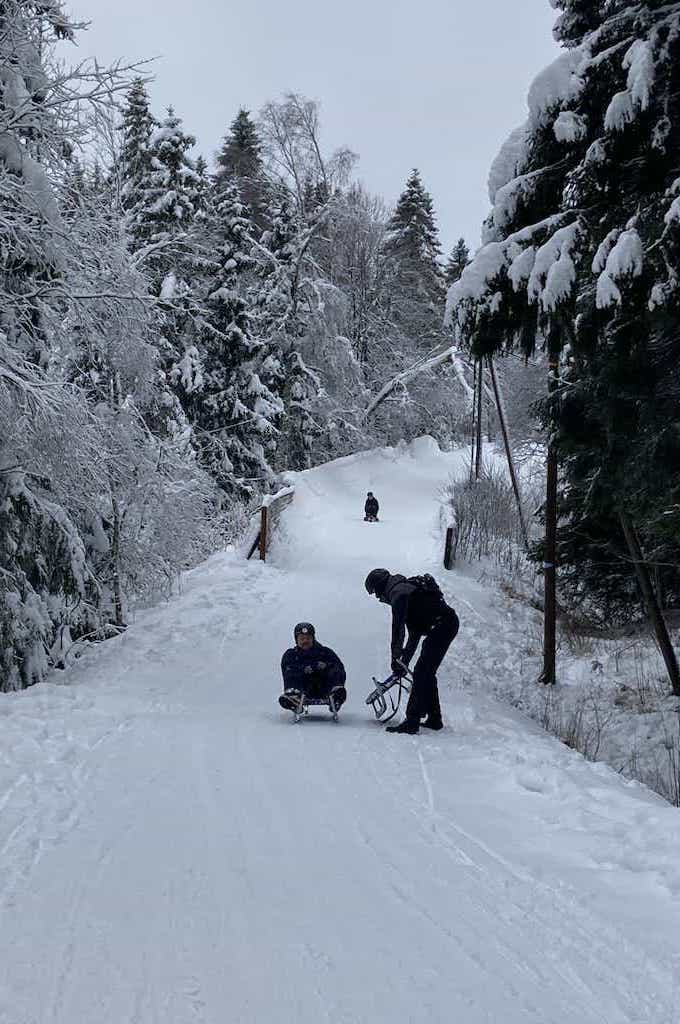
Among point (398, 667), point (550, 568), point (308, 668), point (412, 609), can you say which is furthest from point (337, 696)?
point (550, 568)

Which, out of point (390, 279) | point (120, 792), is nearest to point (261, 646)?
point (120, 792)

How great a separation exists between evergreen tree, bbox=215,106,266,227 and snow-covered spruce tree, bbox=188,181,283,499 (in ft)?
21.1

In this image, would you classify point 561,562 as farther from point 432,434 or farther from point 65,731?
point 432,434

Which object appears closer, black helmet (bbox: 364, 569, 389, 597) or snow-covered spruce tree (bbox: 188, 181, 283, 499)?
black helmet (bbox: 364, 569, 389, 597)

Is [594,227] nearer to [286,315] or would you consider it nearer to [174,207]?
[174,207]

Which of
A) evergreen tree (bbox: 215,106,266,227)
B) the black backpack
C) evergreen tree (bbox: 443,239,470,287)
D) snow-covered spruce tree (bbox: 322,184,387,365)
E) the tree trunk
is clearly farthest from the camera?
evergreen tree (bbox: 443,239,470,287)

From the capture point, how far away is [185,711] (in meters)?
8.70

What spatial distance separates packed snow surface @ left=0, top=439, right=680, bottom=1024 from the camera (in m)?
3.14

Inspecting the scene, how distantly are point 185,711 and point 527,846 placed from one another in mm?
4807

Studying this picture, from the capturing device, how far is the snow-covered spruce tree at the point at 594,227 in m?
6.23

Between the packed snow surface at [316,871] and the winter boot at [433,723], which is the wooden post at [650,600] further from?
the winter boot at [433,723]

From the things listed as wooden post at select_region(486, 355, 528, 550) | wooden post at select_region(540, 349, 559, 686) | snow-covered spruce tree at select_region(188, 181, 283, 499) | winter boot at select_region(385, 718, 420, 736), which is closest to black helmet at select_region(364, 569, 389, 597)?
winter boot at select_region(385, 718, 420, 736)

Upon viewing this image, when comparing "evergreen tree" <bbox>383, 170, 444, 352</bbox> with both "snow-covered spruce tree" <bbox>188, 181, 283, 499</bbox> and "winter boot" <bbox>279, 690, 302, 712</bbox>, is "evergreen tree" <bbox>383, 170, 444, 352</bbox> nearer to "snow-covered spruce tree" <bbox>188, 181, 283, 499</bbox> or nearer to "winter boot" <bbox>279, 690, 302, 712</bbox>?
"snow-covered spruce tree" <bbox>188, 181, 283, 499</bbox>

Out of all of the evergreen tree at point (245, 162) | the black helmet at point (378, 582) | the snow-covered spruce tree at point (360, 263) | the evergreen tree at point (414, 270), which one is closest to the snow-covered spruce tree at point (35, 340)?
the black helmet at point (378, 582)
